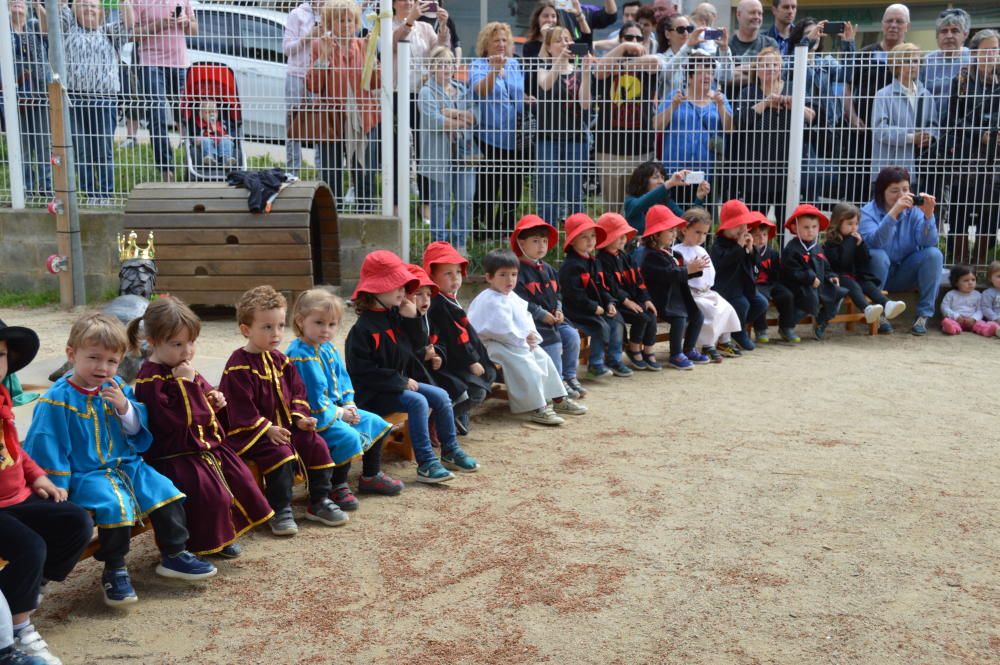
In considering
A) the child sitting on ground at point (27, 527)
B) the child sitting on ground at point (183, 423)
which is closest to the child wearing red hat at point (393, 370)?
the child sitting on ground at point (183, 423)

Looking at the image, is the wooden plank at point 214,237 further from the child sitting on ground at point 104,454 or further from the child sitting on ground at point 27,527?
the child sitting on ground at point 27,527

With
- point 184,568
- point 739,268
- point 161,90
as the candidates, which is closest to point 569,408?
point 739,268

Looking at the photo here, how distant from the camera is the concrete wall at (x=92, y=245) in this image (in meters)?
10.4

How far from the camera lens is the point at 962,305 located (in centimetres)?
966

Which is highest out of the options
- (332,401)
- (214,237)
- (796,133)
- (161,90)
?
(161,90)

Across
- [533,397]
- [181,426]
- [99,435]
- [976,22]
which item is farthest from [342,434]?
[976,22]

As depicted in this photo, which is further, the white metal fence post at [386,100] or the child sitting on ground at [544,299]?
the white metal fence post at [386,100]

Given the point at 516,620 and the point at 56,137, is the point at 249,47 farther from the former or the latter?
the point at 516,620

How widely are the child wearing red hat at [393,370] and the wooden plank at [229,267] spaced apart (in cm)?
353

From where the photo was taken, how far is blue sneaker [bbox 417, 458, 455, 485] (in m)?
5.57

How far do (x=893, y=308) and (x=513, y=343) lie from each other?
4175 mm

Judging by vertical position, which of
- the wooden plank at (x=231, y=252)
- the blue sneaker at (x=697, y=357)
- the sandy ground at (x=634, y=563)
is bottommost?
the sandy ground at (x=634, y=563)

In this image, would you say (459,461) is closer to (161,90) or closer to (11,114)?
(161,90)

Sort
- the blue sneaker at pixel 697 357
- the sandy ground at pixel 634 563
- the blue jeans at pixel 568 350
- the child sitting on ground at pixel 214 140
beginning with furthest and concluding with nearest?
1. the child sitting on ground at pixel 214 140
2. the blue sneaker at pixel 697 357
3. the blue jeans at pixel 568 350
4. the sandy ground at pixel 634 563
